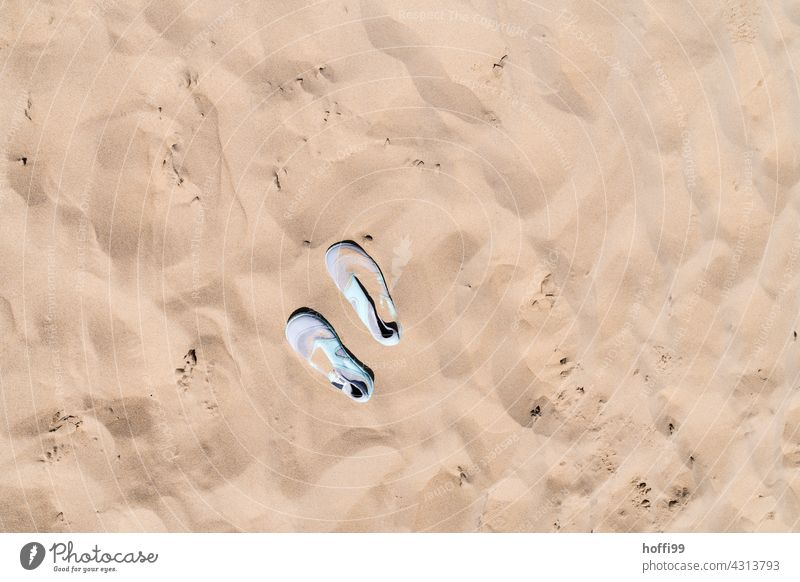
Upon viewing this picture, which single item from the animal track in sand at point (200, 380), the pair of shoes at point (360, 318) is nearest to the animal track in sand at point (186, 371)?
the animal track in sand at point (200, 380)

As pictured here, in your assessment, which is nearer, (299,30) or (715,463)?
(299,30)

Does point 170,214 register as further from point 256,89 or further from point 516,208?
point 516,208

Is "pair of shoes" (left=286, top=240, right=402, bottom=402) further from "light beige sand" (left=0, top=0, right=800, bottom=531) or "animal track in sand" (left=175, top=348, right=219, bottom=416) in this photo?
"animal track in sand" (left=175, top=348, right=219, bottom=416)

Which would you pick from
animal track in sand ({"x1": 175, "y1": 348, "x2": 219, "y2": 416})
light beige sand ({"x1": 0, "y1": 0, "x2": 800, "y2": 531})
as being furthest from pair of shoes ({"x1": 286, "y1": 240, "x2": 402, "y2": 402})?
animal track in sand ({"x1": 175, "y1": 348, "x2": 219, "y2": 416})

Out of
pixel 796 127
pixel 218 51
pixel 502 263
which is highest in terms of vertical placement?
pixel 218 51

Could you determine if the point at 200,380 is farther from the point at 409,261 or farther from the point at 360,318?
the point at 409,261

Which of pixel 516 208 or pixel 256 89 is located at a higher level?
pixel 256 89
